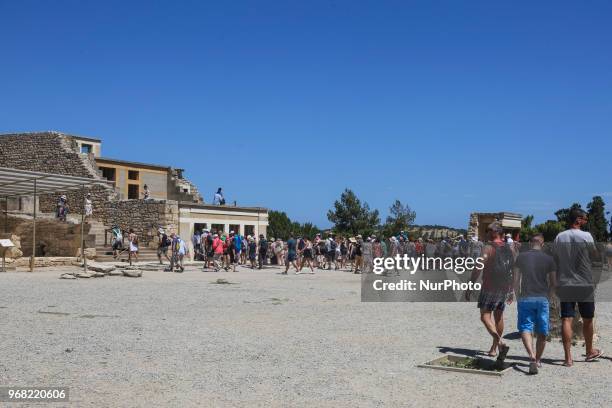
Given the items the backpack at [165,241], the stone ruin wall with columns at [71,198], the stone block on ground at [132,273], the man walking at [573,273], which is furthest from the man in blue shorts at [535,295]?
the stone ruin wall with columns at [71,198]

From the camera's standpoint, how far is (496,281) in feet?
25.0

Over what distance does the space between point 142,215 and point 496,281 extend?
25.3 metres

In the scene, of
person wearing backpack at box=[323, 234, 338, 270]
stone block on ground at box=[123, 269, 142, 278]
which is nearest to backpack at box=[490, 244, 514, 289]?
stone block on ground at box=[123, 269, 142, 278]

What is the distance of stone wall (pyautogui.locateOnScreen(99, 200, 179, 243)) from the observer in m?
29.6

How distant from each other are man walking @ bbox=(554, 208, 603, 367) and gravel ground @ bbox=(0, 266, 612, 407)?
535 millimetres

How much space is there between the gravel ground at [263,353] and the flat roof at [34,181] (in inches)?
275

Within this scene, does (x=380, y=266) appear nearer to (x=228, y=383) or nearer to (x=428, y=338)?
(x=428, y=338)

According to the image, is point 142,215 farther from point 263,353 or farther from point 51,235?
point 263,353

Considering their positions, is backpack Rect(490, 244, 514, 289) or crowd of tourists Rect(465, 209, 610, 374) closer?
crowd of tourists Rect(465, 209, 610, 374)

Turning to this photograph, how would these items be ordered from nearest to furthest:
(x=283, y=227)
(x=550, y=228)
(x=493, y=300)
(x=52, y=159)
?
(x=493, y=300)
(x=52, y=159)
(x=550, y=228)
(x=283, y=227)

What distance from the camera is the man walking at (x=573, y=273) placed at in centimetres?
743

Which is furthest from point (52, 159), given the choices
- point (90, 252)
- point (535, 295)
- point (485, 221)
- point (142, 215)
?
point (535, 295)

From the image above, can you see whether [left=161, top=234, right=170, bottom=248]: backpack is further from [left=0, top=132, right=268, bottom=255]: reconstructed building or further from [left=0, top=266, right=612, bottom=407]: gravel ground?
[left=0, top=266, right=612, bottom=407]: gravel ground

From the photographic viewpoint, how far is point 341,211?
56.6m
